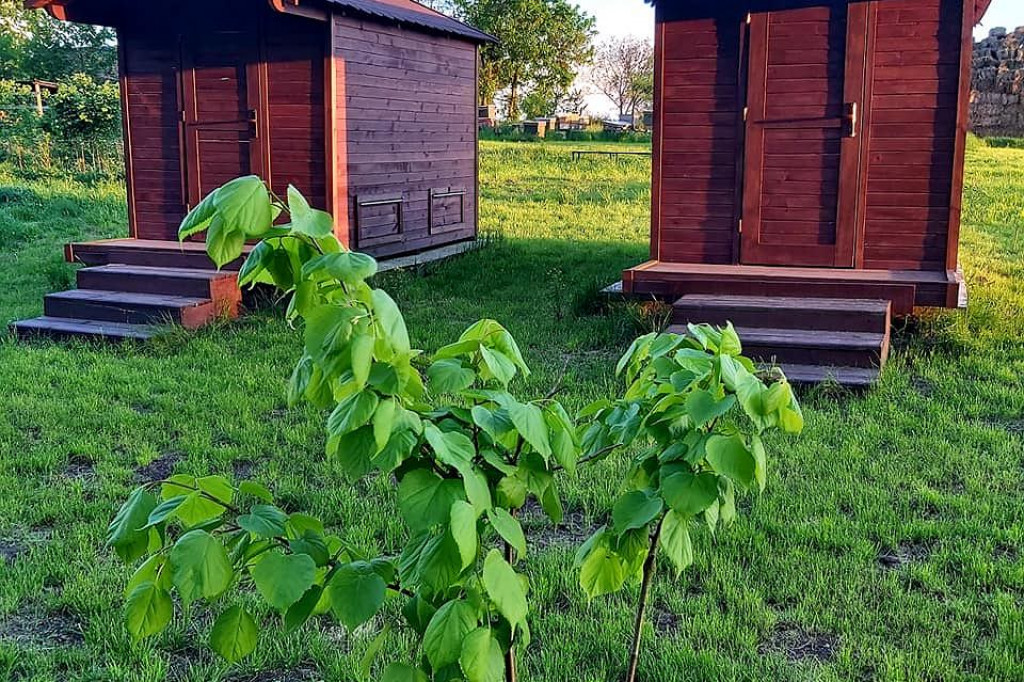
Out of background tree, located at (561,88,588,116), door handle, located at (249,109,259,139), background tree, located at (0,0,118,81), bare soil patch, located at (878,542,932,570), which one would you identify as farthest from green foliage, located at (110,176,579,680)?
background tree, located at (561,88,588,116)

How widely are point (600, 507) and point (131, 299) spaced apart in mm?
5284

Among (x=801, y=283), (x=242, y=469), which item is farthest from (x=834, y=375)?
(x=242, y=469)

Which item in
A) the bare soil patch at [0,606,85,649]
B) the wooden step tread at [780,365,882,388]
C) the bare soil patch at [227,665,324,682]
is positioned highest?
the wooden step tread at [780,365,882,388]

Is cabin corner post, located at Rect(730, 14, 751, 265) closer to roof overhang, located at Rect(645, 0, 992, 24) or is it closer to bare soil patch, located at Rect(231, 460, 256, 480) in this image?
roof overhang, located at Rect(645, 0, 992, 24)

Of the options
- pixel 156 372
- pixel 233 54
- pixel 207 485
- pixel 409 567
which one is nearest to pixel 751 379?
pixel 409 567

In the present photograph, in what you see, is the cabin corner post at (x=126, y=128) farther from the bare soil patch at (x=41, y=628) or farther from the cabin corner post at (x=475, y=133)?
the bare soil patch at (x=41, y=628)

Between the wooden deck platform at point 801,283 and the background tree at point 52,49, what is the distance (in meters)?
33.0

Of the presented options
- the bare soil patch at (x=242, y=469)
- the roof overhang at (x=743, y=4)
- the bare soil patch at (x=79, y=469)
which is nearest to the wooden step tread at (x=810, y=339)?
the roof overhang at (x=743, y=4)

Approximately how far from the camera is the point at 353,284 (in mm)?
1587

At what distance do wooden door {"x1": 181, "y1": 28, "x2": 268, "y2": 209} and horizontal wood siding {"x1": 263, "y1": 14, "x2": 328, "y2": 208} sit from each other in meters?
0.13

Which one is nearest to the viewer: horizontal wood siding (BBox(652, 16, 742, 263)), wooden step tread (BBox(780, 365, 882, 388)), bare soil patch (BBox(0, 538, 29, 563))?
bare soil patch (BBox(0, 538, 29, 563))

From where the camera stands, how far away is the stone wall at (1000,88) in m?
32.5

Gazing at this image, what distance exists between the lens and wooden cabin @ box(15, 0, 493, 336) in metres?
9.09

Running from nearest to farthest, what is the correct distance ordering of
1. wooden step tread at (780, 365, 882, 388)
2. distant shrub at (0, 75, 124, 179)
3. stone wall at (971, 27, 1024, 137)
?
wooden step tread at (780, 365, 882, 388), distant shrub at (0, 75, 124, 179), stone wall at (971, 27, 1024, 137)
